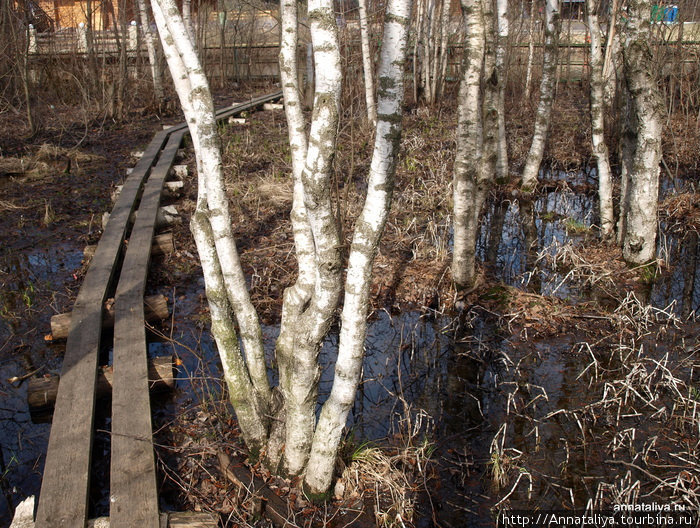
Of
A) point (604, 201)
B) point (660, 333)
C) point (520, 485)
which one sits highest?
point (604, 201)

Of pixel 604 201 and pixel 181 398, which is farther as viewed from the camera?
pixel 604 201

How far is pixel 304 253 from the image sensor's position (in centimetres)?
316

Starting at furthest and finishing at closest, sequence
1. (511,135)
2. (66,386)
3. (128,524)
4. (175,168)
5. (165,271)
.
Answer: (511,135)
(175,168)
(165,271)
(66,386)
(128,524)

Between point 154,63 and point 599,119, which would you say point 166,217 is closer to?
point 599,119

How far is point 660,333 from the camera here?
5023 mm

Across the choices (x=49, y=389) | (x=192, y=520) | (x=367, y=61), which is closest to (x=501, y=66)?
(x=367, y=61)

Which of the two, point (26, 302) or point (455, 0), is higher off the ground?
point (455, 0)

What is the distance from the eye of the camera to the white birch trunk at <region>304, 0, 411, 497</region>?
2.55m

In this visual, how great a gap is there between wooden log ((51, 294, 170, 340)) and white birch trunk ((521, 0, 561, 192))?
253 inches

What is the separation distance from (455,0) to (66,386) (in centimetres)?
2181

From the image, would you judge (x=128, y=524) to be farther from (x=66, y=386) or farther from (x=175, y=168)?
(x=175, y=168)

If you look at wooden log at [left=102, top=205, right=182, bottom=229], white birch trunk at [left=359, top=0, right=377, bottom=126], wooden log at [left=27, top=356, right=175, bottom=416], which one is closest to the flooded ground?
wooden log at [left=27, top=356, right=175, bottom=416]

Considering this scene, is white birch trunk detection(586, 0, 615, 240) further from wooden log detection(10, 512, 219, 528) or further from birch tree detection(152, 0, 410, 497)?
wooden log detection(10, 512, 219, 528)

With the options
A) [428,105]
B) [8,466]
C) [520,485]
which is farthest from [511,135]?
[8,466]
